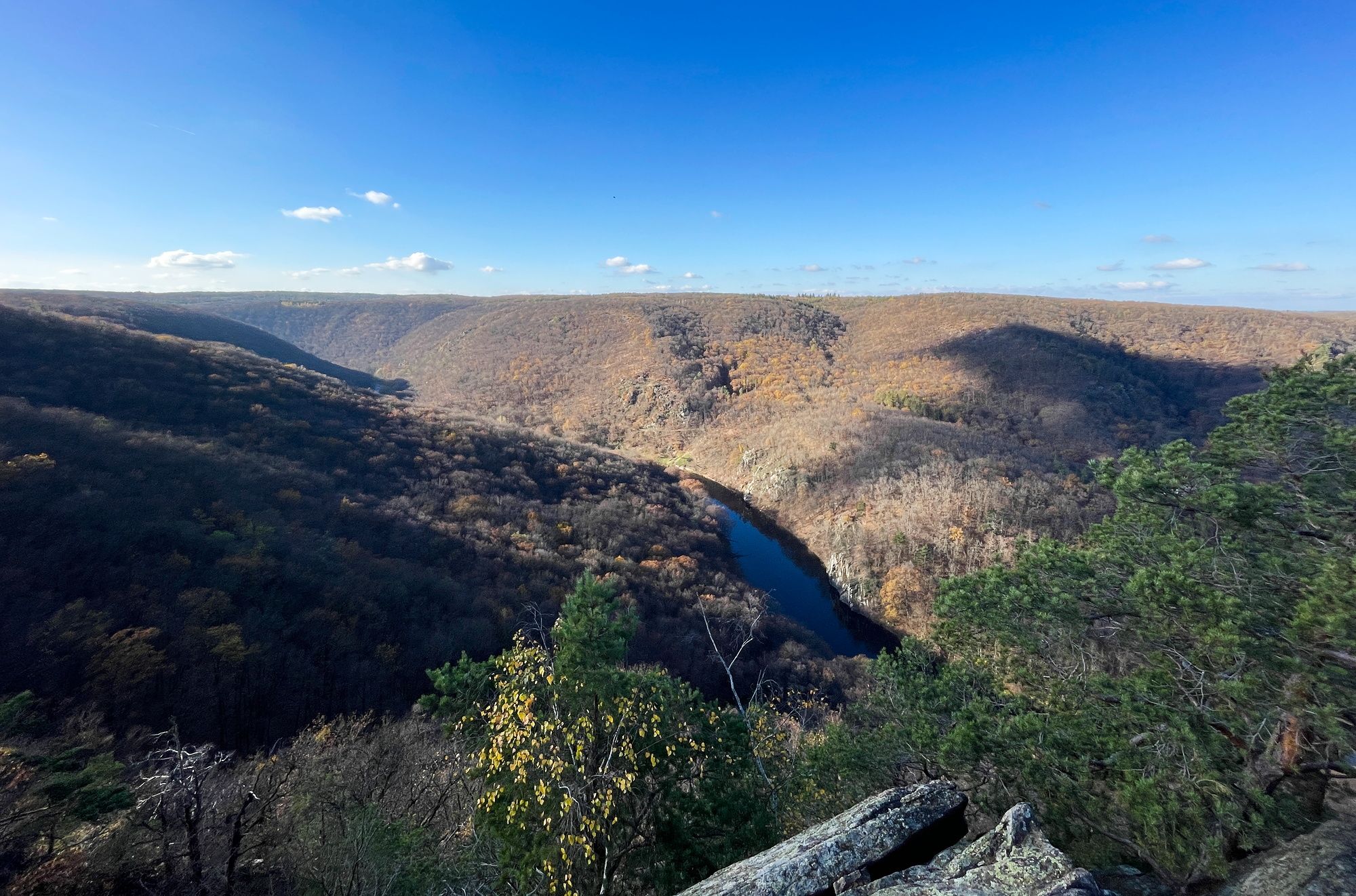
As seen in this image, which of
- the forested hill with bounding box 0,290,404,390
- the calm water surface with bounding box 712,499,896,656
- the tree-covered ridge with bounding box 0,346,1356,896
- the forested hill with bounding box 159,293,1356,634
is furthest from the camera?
the forested hill with bounding box 0,290,404,390

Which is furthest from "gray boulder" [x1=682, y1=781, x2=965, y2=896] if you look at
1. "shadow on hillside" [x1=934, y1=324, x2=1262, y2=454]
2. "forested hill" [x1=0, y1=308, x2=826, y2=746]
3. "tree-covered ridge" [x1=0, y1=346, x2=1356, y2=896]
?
"shadow on hillside" [x1=934, y1=324, x2=1262, y2=454]

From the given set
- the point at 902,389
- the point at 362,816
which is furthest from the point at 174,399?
the point at 902,389

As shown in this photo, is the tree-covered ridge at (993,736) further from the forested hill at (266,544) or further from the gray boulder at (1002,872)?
the forested hill at (266,544)

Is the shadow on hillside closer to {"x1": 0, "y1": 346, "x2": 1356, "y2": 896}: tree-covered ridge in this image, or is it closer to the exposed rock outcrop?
{"x1": 0, "y1": 346, "x2": 1356, "y2": 896}: tree-covered ridge

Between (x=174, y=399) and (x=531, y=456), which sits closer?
(x=174, y=399)

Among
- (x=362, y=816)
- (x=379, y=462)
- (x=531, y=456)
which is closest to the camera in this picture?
(x=362, y=816)

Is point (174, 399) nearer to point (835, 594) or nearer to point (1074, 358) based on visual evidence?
point (835, 594)

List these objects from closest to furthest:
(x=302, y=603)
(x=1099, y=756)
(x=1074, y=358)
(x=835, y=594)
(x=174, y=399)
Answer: (x=1099, y=756), (x=302, y=603), (x=174, y=399), (x=835, y=594), (x=1074, y=358)
